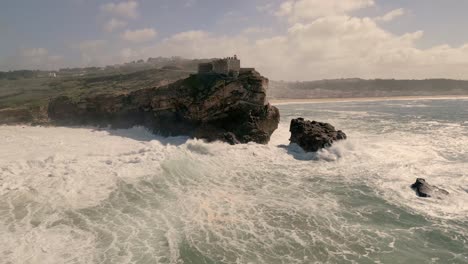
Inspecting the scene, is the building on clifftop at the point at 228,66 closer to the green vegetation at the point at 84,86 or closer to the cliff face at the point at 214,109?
the cliff face at the point at 214,109

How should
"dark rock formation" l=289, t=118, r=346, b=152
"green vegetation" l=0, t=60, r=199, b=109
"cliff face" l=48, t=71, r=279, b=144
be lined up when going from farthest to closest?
"green vegetation" l=0, t=60, r=199, b=109 → "cliff face" l=48, t=71, r=279, b=144 → "dark rock formation" l=289, t=118, r=346, b=152

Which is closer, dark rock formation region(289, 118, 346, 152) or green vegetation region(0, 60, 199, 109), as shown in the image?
dark rock formation region(289, 118, 346, 152)

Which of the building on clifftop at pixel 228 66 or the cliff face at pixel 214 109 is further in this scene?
the building on clifftop at pixel 228 66

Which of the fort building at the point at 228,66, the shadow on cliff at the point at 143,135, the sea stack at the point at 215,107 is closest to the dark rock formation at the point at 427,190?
the sea stack at the point at 215,107

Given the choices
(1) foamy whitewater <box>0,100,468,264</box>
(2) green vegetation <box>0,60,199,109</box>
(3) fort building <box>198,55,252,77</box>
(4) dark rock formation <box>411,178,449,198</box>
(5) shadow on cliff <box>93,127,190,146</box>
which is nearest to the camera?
(1) foamy whitewater <box>0,100,468,264</box>

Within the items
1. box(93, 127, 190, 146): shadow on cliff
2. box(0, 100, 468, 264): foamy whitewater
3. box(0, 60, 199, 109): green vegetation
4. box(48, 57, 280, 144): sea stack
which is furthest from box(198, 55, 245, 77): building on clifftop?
box(0, 60, 199, 109): green vegetation

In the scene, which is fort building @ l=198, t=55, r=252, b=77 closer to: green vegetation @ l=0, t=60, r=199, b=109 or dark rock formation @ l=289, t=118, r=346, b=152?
dark rock formation @ l=289, t=118, r=346, b=152
